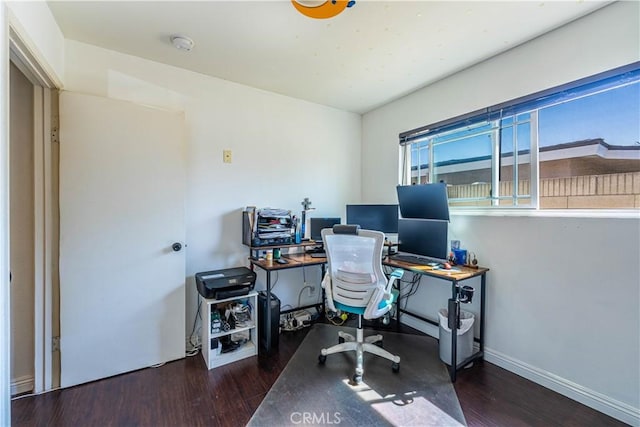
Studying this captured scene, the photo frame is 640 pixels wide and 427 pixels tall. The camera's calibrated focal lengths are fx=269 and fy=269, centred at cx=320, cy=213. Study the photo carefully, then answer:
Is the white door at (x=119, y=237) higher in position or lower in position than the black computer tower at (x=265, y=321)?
higher

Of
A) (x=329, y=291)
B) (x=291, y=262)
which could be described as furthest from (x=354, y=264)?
(x=291, y=262)

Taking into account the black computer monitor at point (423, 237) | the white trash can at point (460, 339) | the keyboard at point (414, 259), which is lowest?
the white trash can at point (460, 339)

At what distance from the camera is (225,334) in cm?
226

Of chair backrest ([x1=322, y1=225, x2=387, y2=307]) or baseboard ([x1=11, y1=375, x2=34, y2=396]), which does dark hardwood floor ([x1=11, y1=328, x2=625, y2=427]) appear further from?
chair backrest ([x1=322, y1=225, x2=387, y2=307])

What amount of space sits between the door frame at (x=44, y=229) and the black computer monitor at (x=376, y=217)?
2.53 meters

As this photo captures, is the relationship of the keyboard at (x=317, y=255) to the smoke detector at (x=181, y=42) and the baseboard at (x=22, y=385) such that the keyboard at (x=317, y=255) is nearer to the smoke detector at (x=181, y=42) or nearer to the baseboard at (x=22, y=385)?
the smoke detector at (x=181, y=42)

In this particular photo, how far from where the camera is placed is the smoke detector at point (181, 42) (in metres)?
1.99

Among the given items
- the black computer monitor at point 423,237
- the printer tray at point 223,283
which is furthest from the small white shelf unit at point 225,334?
the black computer monitor at point 423,237

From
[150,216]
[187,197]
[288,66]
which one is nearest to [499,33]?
[288,66]

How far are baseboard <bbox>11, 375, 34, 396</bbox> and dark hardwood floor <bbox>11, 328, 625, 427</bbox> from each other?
83mm

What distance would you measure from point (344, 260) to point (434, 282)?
46.6 inches

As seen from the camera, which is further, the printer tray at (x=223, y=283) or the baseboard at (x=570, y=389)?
the printer tray at (x=223, y=283)

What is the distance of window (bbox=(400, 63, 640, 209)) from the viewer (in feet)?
5.65

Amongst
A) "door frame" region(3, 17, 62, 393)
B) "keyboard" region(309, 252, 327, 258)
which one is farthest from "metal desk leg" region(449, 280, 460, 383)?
"door frame" region(3, 17, 62, 393)
